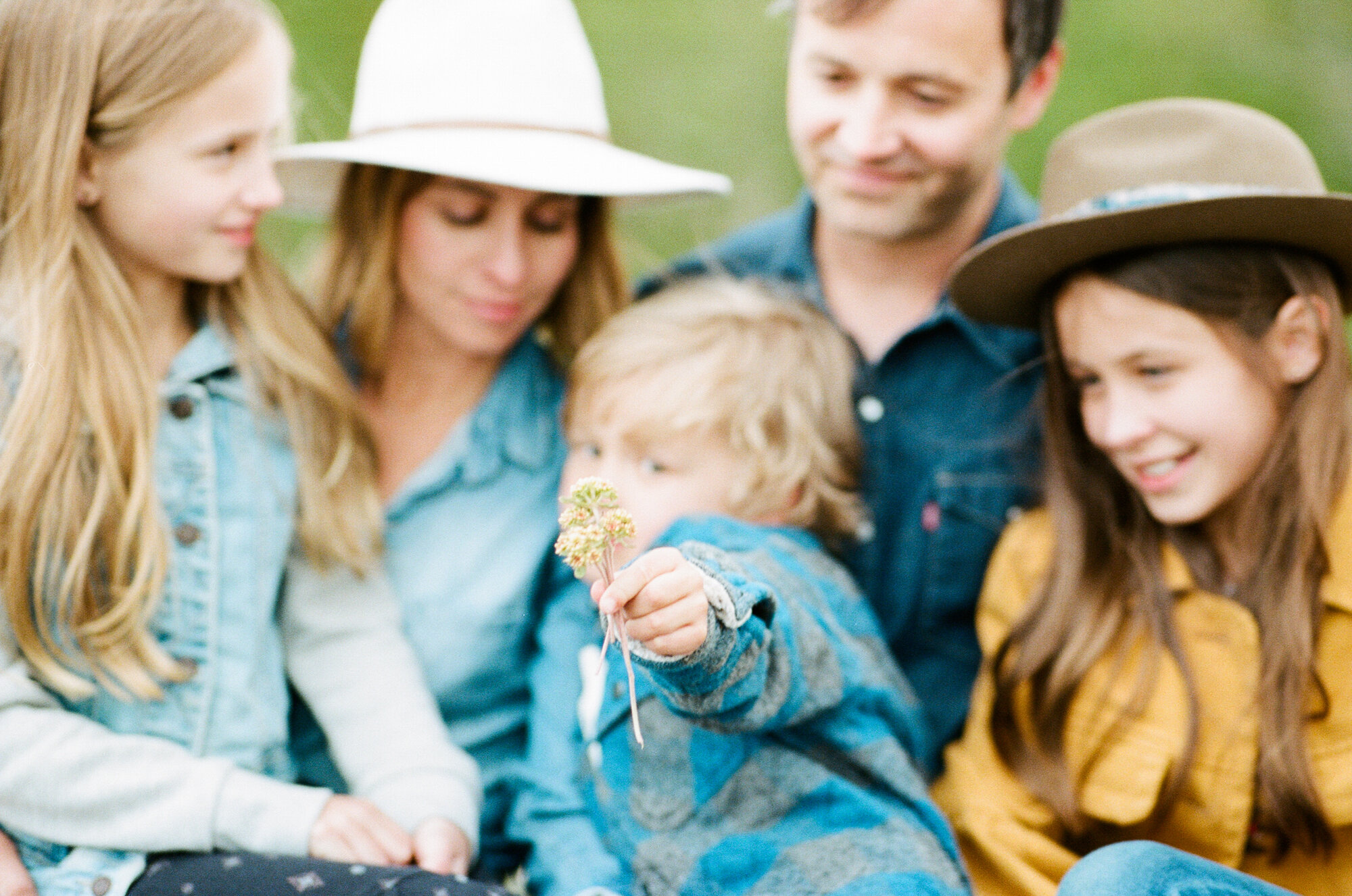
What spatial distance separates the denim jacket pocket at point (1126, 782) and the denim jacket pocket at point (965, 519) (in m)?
0.57

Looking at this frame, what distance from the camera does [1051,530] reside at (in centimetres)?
258

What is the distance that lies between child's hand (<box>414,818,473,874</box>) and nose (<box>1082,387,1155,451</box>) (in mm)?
1357

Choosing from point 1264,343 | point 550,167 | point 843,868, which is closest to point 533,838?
point 843,868

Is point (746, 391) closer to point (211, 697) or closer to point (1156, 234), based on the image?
point (1156, 234)

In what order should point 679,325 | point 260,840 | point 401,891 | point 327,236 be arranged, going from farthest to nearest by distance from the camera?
point 327,236 < point 679,325 < point 260,840 < point 401,891

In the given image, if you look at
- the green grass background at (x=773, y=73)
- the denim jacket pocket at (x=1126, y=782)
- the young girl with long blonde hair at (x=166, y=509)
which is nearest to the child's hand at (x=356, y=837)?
the young girl with long blonde hair at (x=166, y=509)

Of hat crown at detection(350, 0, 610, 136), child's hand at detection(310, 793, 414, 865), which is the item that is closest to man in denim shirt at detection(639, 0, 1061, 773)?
hat crown at detection(350, 0, 610, 136)

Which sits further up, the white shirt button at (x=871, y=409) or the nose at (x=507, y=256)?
the nose at (x=507, y=256)

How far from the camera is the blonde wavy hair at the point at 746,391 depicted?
2426mm

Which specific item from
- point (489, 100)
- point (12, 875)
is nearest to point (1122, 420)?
point (489, 100)

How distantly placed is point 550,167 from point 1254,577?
4.99 ft

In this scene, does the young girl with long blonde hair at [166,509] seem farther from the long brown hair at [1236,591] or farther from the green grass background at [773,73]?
the green grass background at [773,73]

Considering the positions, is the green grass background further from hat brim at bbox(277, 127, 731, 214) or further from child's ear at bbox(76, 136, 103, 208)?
child's ear at bbox(76, 136, 103, 208)

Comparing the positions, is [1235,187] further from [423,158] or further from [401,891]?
[401,891]
